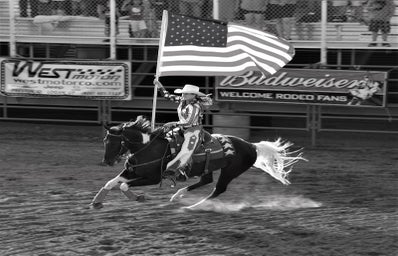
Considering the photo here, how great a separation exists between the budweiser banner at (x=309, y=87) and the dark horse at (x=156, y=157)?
4699 millimetres

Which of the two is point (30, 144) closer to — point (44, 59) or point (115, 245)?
point (44, 59)

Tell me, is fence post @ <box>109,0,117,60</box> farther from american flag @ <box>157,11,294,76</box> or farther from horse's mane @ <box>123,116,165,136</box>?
horse's mane @ <box>123,116,165,136</box>

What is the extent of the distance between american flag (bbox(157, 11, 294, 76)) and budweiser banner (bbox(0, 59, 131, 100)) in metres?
4.59

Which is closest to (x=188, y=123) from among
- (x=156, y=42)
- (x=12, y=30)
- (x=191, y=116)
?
(x=191, y=116)

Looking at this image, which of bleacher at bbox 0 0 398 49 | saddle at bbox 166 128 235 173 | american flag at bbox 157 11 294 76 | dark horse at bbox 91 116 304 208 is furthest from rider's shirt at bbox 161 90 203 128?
bleacher at bbox 0 0 398 49

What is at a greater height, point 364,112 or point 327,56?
Answer: point 327,56

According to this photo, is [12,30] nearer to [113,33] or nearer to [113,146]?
Result: [113,33]

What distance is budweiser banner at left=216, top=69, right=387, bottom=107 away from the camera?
1404cm

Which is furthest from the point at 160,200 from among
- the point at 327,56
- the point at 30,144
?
the point at 327,56

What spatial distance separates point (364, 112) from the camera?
14.8m

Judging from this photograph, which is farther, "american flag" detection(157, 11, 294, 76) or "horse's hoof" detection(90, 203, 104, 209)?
"american flag" detection(157, 11, 294, 76)

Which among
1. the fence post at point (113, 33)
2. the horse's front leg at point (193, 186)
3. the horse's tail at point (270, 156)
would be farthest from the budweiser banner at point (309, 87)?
the horse's front leg at point (193, 186)

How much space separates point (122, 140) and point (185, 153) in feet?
2.63

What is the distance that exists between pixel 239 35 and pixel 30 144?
594 cm
